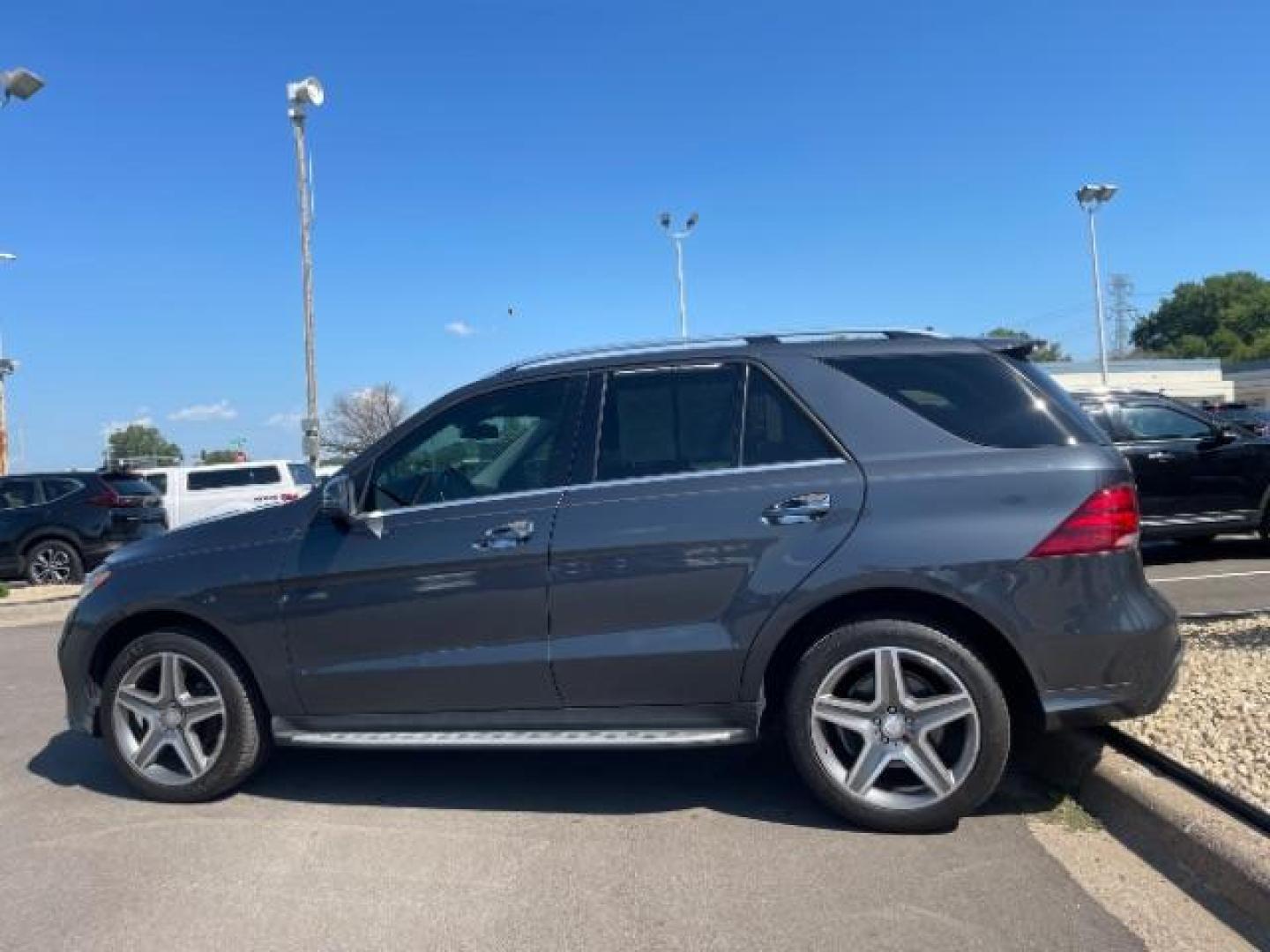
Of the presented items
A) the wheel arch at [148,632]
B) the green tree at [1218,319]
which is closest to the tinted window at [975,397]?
the wheel arch at [148,632]

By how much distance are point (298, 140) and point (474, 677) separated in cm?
1728

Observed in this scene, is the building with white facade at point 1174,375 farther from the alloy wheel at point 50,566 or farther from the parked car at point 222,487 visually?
the alloy wheel at point 50,566

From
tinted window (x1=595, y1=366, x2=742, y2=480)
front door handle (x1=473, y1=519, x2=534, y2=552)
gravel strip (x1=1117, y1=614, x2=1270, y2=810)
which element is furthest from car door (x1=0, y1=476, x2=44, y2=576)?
gravel strip (x1=1117, y1=614, x2=1270, y2=810)

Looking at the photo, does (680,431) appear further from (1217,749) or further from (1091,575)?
(1217,749)

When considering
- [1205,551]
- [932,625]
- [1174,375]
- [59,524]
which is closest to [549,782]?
[932,625]

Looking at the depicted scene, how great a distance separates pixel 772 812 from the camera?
14.4 ft

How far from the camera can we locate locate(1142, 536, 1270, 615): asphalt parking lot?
27.0 ft

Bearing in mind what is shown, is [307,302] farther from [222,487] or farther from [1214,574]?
[1214,574]

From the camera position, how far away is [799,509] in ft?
13.5

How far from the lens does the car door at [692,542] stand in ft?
13.5

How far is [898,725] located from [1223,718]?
1675 millimetres

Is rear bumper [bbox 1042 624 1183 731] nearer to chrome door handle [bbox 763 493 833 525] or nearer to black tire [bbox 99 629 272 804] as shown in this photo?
chrome door handle [bbox 763 493 833 525]

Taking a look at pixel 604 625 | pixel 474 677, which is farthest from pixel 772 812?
pixel 474 677

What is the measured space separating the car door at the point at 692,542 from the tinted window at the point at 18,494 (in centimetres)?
1283
